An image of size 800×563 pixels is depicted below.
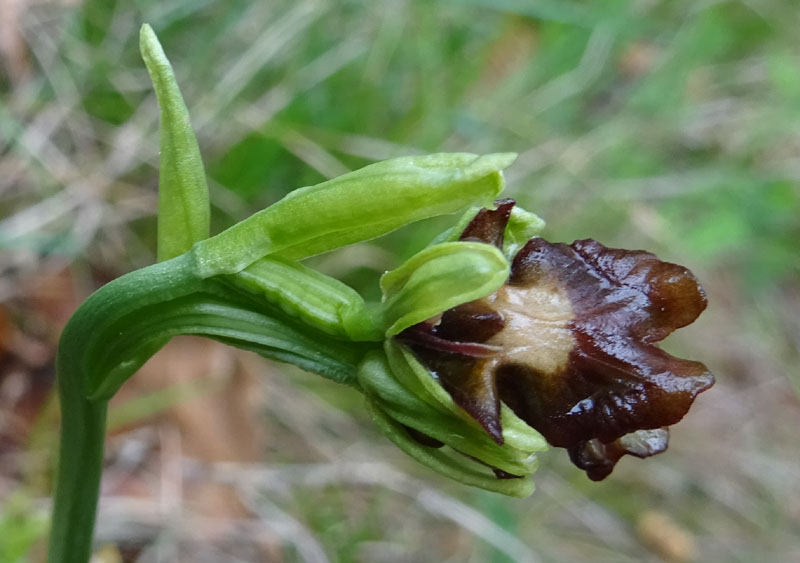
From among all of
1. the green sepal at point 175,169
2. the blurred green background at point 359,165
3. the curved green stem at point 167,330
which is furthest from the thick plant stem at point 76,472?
the blurred green background at point 359,165

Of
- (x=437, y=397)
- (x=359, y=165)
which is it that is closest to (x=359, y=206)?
(x=437, y=397)

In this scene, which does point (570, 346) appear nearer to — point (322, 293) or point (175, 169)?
point (322, 293)

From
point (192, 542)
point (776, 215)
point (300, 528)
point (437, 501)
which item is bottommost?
point (776, 215)

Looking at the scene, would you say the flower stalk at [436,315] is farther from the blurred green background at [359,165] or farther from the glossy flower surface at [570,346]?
the blurred green background at [359,165]

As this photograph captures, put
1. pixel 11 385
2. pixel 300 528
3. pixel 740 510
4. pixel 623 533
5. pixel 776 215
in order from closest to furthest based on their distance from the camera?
pixel 11 385 → pixel 300 528 → pixel 623 533 → pixel 740 510 → pixel 776 215

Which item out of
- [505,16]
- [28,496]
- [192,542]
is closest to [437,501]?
[192,542]

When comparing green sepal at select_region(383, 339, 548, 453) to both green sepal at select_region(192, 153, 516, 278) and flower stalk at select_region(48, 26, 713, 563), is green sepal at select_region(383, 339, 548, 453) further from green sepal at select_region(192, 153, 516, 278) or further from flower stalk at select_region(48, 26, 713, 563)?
green sepal at select_region(192, 153, 516, 278)

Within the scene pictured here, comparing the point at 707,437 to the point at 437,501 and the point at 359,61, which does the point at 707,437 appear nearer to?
the point at 437,501
